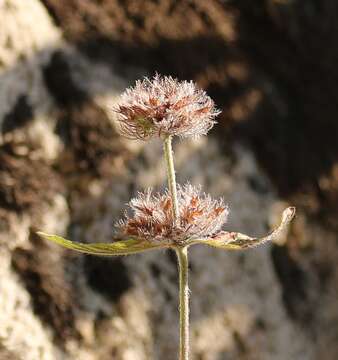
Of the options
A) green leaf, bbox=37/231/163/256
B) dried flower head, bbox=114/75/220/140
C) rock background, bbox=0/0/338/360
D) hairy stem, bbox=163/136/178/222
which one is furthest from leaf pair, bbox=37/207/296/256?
rock background, bbox=0/0/338/360

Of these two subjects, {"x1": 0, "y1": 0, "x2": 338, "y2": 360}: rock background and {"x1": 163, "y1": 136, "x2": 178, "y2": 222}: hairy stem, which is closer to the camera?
{"x1": 163, "y1": 136, "x2": 178, "y2": 222}: hairy stem

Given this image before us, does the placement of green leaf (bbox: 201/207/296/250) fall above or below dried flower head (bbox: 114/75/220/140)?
below

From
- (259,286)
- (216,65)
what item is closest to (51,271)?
(259,286)

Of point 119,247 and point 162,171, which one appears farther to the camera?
point 162,171

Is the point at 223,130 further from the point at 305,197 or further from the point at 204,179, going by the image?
the point at 305,197

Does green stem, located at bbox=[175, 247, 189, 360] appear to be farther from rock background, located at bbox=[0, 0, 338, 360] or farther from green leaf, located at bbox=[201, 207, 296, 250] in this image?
rock background, located at bbox=[0, 0, 338, 360]

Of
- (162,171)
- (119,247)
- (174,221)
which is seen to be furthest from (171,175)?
(162,171)

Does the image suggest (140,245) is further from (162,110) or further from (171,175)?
(162,110)

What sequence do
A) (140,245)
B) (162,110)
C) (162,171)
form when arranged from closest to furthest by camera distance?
(162,110) < (140,245) < (162,171)

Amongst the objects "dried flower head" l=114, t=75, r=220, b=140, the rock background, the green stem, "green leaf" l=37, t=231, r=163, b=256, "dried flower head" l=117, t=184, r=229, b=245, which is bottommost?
the green stem
